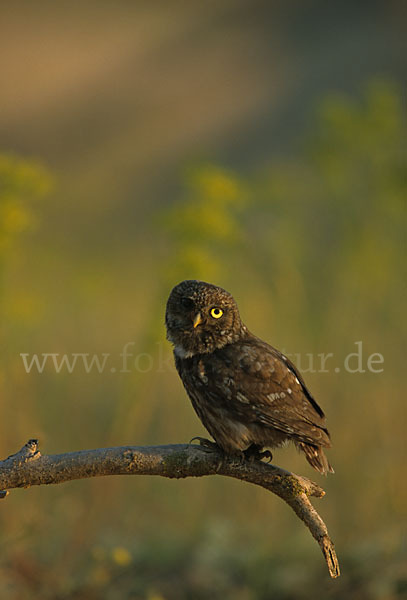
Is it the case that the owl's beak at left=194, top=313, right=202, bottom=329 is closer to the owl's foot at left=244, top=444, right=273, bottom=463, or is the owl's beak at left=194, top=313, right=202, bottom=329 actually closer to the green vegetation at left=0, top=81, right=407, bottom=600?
the owl's foot at left=244, top=444, right=273, bottom=463

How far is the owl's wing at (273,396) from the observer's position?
2.34m

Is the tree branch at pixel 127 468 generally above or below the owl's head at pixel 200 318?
below

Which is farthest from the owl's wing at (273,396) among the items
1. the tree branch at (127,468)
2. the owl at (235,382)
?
the tree branch at (127,468)

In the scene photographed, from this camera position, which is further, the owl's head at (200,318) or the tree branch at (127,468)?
the owl's head at (200,318)

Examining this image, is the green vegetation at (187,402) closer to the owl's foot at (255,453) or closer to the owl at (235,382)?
the owl at (235,382)

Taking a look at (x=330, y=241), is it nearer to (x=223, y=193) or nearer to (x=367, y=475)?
(x=367, y=475)

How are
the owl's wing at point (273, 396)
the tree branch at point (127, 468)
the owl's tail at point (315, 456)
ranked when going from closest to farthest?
1. the tree branch at point (127, 468)
2. the owl's wing at point (273, 396)
3. the owl's tail at point (315, 456)

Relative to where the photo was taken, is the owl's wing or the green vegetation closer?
the owl's wing

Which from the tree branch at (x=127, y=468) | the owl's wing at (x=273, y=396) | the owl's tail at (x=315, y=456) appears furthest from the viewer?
the owl's tail at (x=315, y=456)

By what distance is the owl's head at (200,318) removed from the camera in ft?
7.79

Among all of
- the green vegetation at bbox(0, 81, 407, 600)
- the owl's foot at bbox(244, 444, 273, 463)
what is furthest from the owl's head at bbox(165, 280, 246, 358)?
the green vegetation at bbox(0, 81, 407, 600)

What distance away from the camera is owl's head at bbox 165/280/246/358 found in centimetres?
237

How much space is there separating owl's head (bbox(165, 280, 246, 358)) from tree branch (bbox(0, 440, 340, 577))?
48cm

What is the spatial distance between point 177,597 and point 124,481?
1113 mm
